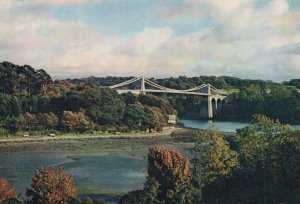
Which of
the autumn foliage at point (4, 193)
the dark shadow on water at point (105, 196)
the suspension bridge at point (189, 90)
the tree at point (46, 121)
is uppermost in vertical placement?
the suspension bridge at point (189, 90)

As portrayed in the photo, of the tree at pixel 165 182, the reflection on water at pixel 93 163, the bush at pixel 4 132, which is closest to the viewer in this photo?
the tree at pixel 165 182

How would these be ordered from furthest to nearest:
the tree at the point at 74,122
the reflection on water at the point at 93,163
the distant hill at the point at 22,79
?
the distant hill at the point at 22,79
the tree at the point at 74,122
the reflection on water at the point at 93,163

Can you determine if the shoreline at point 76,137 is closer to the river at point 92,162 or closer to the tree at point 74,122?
the river at point 92,162

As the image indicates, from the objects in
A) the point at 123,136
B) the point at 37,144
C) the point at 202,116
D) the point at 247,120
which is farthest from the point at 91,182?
the point at 202,116

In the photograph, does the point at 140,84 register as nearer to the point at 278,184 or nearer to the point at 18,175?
the point at 18,175

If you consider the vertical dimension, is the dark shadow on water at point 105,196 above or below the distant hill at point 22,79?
below

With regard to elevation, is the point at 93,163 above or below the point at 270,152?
below

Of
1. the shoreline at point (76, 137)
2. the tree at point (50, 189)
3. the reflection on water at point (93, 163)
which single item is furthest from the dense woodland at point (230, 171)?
the shoreline at point (76, 137)

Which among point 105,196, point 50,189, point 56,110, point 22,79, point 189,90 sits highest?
point 22,79

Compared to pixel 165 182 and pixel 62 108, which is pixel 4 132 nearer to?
pixel 62 108

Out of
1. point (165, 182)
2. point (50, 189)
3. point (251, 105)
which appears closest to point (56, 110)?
point (165, 182)

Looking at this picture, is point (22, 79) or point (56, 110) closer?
point (56, 110)
